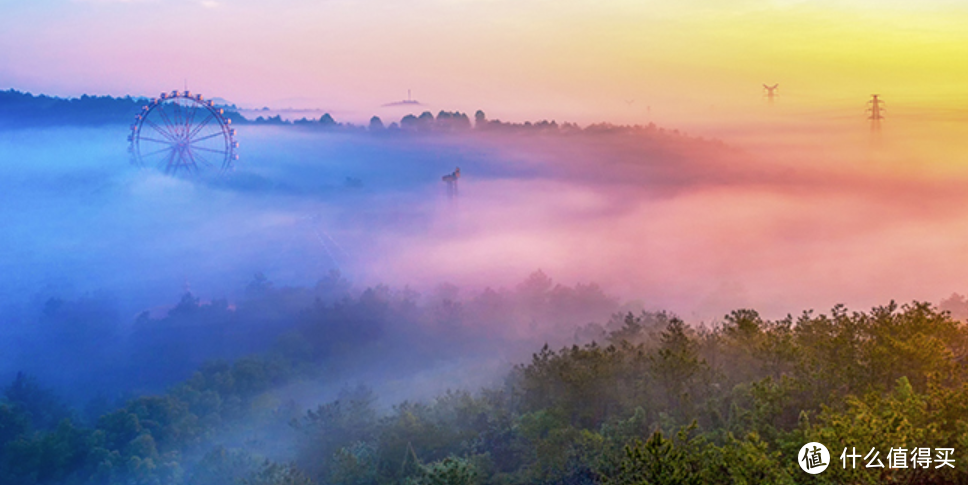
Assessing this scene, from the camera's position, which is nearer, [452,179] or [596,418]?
[596,418]

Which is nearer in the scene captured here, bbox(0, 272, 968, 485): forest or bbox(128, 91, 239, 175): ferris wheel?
bbox(0, 272, 968, 485): forest

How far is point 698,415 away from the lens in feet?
87.4

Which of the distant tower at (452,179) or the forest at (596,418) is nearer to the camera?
the forest at (596,418)

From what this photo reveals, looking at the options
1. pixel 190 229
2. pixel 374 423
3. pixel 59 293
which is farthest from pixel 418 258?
pixel 374 423

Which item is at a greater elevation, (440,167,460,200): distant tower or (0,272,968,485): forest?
(440,167,460,200): distant tower

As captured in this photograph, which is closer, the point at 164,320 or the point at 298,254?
the point at 164,320

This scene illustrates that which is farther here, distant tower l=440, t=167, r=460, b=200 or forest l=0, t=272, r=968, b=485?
distant tower l=440, t=167, r=460, b=200

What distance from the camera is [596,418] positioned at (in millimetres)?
30312

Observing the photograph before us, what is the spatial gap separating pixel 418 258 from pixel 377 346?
192 feet

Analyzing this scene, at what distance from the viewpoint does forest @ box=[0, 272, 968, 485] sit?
17438 millimetres

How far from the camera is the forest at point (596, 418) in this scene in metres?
17.4

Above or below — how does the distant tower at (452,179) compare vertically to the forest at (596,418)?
above

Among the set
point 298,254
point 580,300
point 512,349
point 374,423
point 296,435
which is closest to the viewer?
point 374,423

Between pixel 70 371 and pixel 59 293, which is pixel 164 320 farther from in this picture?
pixel 59 293
